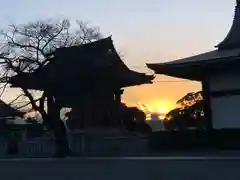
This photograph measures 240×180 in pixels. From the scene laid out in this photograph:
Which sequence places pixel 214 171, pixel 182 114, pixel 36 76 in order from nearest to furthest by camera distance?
1. pixel 214 171
2. pixel 36 76
3. pixel 182 114

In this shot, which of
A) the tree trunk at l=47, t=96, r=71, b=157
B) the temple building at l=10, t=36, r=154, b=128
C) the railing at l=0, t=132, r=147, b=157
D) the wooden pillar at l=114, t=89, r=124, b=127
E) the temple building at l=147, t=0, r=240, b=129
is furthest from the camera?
the wooden pillar at l=114, t=89, r=124, b=127

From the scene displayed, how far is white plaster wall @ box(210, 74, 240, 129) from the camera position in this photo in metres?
28.9

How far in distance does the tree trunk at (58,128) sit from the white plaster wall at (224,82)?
28.1ft

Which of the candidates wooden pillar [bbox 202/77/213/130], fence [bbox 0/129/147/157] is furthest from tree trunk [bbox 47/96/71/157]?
wooden pillar [bbox 202/77/213/130]

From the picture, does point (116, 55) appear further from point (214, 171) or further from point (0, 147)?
point (214, 171)

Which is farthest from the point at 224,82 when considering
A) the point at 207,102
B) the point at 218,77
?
the point at 207,102

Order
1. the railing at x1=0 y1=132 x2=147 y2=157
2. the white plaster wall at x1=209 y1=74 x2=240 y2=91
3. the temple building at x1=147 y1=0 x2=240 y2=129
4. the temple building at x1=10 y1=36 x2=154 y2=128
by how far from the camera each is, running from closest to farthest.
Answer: the temple building at x1=147 y1=0 x2=240 y2=129, the white plaster wall at x1=209 y1=74 x2=240 y2=91, the temple building at x1=10 y1=36 x2=154 y2=128, the railing at x1=0 y1=132 x2=147 y2=157

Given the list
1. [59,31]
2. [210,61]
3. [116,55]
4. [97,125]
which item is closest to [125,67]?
[116,55]

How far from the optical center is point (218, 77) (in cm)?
2986

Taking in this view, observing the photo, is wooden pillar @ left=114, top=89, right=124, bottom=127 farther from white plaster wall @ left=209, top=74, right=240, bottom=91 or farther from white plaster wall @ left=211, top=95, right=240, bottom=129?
white plaster wall @ left=211, top=95, right=240, bottom=129

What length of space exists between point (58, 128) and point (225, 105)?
926cm

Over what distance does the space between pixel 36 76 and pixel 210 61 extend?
9.84m

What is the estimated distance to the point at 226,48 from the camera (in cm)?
3191

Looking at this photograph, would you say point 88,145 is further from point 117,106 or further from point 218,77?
point 218,77
